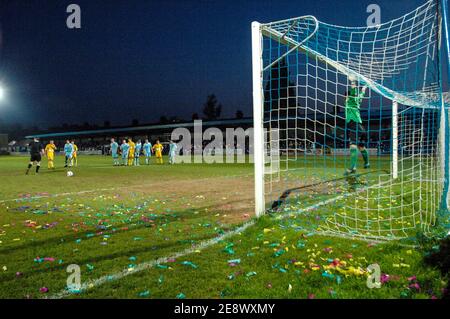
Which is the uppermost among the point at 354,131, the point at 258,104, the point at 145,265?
the point at 258,104

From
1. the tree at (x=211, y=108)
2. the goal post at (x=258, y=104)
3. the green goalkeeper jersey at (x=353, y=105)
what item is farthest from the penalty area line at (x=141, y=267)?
the tree at (x=211, y=108)

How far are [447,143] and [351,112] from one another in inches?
144

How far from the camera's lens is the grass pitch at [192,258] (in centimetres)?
300

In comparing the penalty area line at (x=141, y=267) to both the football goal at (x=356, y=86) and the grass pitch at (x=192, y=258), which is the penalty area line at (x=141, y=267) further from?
the football goal at (x=356, y=86)

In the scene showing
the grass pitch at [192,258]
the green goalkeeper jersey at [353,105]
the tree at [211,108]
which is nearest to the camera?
the grass pitch at [192,258]

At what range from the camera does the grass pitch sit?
300 centimetres

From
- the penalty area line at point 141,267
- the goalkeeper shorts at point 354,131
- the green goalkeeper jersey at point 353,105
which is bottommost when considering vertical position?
the penalty area line at point 141,267

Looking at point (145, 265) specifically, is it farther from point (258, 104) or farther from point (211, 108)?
point (211, 108)

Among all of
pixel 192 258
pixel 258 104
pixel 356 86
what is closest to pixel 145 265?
pixel 192 258

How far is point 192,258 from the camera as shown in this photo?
3.87 m

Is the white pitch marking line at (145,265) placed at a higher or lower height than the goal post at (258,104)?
lower
